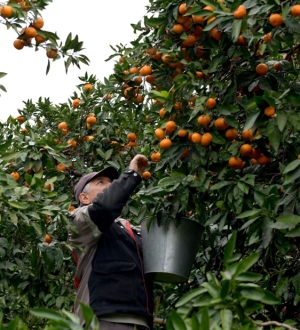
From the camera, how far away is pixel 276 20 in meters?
3.06

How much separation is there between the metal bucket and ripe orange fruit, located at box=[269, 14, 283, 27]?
1027mm

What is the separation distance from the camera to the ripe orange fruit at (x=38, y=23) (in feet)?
11.9

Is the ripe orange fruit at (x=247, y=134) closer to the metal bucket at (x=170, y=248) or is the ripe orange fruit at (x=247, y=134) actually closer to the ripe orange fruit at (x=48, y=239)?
the metal bucket at (x=170, y=248)

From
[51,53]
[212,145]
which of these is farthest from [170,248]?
[51,53]

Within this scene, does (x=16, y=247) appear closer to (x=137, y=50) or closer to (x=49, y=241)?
(x=49, y=241)

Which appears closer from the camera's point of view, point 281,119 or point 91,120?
point 281,119

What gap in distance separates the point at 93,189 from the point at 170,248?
1.90 ft

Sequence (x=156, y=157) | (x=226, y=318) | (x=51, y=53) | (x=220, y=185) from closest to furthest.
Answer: (x=226, y=318) → (x=220, y=185) → (x=156, y=157) → (x=51, y=53)

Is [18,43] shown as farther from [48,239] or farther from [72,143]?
[72,143]

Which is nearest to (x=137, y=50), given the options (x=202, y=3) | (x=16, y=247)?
(x=202, y=3)

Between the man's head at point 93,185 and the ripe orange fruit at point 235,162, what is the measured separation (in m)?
0.75

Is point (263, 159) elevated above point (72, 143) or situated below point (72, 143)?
below

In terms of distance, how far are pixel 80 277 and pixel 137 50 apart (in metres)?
1.34

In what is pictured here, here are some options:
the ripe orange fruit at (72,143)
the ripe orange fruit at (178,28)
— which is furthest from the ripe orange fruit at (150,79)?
the ripe orange fruit at (72,143)
